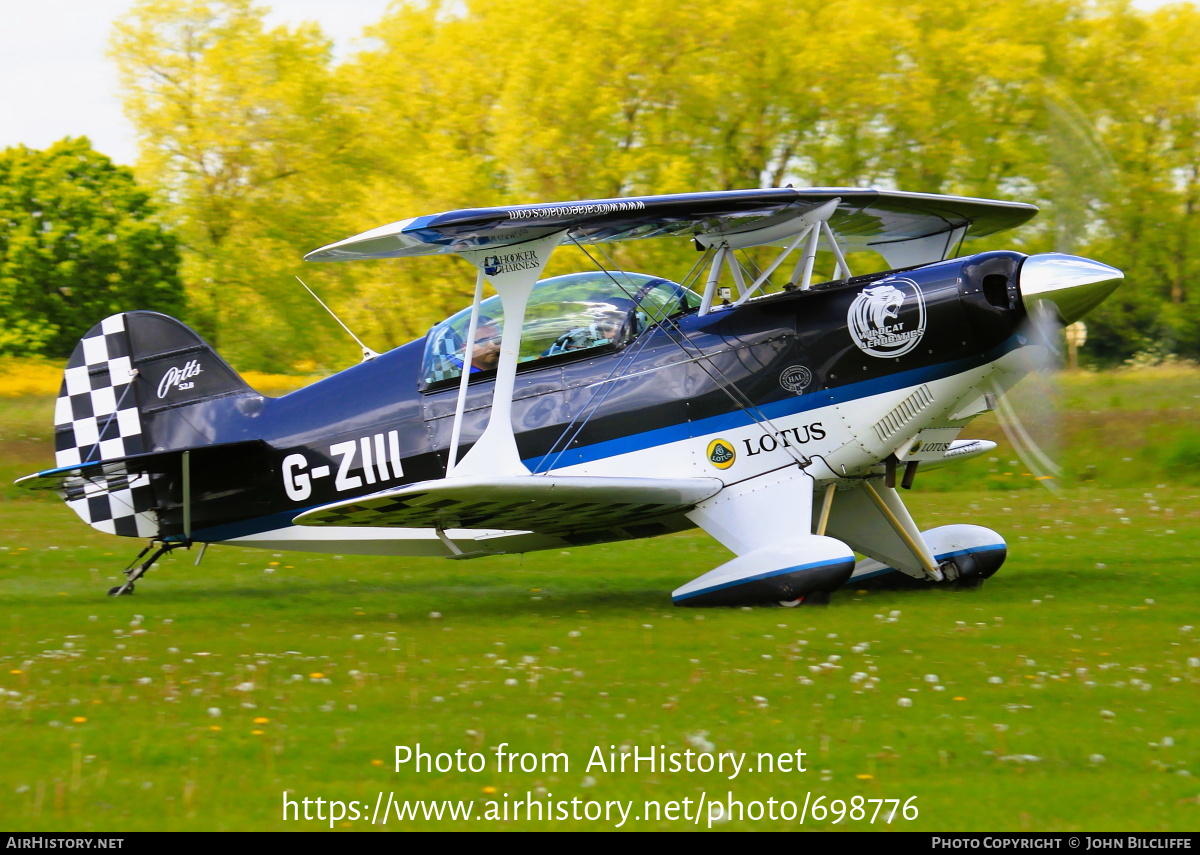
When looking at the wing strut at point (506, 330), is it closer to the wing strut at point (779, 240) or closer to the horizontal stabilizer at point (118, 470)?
the wing strut at point (779, 240)

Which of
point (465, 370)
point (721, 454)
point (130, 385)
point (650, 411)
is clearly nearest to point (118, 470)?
point (130, 385)

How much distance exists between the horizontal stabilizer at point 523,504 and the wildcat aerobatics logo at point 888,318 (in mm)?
1638

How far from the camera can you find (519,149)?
2745cm

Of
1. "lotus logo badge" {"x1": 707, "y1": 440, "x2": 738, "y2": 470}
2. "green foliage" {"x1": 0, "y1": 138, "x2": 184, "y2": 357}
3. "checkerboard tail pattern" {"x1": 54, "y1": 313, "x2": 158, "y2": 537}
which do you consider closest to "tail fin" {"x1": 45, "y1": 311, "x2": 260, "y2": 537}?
"checkerboard tail pattern" {"x1": 54, "y1": 313, "x2": 158, "y2": 537}

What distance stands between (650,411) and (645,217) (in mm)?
1616

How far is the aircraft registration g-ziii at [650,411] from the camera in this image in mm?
9383

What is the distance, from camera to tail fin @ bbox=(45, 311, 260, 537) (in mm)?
11852

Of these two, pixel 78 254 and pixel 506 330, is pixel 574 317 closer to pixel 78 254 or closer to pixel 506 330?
pixel 506 330

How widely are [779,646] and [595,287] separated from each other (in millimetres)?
3769

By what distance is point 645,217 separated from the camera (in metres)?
9.48

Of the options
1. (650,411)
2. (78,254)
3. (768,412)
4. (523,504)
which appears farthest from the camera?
(78,254)

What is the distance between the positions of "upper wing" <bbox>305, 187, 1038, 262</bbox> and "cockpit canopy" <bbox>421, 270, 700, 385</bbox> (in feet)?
1.69

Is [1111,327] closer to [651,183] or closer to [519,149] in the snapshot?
[651,183]

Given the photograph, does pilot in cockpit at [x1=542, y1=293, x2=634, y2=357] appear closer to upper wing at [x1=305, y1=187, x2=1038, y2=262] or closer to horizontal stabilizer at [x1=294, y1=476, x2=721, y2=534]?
upper wing at [x1=305, y1=187, x2=1038, y2=262]
